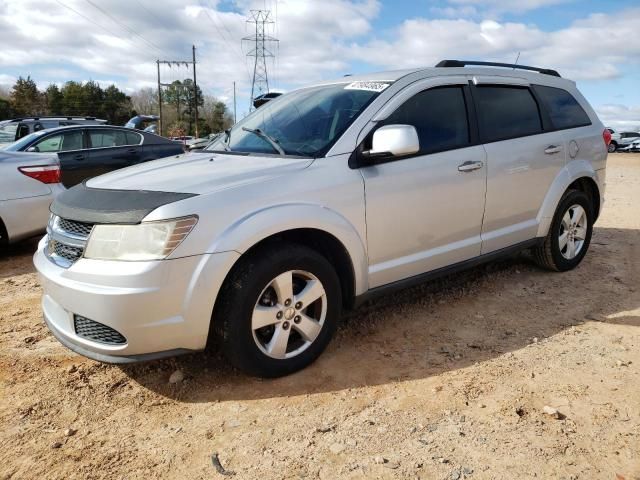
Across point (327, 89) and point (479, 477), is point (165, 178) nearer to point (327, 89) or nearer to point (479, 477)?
point (327, 89)

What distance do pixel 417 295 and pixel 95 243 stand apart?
8.54 feet

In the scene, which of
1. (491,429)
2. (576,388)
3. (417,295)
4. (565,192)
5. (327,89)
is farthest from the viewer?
(565,192)

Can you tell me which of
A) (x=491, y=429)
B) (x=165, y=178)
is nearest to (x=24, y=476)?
(x=165, y=178)

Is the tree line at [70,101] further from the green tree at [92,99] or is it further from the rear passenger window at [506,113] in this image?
the rear passenger window at [506,113]

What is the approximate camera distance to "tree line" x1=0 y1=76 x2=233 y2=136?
58.7 metres

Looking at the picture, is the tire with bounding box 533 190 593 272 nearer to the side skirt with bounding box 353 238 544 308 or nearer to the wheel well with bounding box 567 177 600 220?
the wheel well with bounding box 567 177 600 220

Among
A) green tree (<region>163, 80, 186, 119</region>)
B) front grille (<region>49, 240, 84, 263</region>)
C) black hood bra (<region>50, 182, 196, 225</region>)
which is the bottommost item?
front grille (<region>49, 240, 84, 263</region>)

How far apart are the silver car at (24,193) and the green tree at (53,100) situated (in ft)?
205

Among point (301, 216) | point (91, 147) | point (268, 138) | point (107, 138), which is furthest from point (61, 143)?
point (301, 216)

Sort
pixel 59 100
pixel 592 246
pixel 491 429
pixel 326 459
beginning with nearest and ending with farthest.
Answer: pixel 326 459 < pixel 491 429 < pixel 592 246 < pixel 59 100

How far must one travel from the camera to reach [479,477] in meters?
2.11

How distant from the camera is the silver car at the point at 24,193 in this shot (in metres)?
5.35

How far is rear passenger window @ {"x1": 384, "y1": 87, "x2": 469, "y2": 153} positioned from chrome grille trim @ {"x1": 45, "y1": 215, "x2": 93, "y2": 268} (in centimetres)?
192

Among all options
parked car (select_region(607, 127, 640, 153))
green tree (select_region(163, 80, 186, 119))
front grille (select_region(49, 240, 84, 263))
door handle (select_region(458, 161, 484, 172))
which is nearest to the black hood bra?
front grille (select_region(49, 240, 84, 263))
